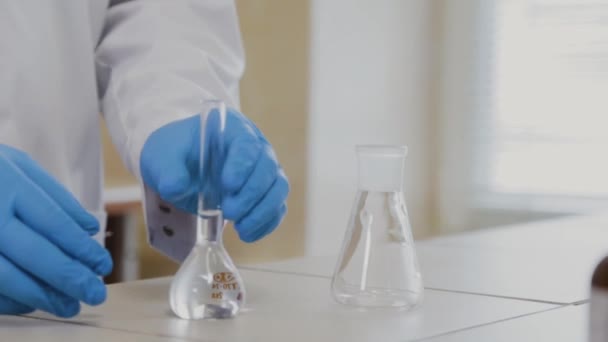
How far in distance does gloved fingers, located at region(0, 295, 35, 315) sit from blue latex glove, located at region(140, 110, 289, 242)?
182 millimetres

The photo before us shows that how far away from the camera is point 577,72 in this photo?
363cm

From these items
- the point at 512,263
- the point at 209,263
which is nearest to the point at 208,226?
the point at 209,263

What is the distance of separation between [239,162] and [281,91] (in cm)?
248

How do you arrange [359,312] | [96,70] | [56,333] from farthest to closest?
[96,70] → [359,312] → [56,333]

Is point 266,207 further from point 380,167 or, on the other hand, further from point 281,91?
point 281,91

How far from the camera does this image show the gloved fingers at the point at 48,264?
872 mm

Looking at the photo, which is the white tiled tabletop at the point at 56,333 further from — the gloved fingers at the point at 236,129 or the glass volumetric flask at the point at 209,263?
the gloved fingers at the point at 236,129

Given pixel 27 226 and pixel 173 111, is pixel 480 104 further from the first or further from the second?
pixel 27 226

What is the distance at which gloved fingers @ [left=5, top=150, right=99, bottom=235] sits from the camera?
95 centimetres

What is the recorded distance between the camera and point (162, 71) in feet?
4.44

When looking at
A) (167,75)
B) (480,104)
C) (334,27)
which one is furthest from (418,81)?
(167,75)

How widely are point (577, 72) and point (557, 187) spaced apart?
447 mm

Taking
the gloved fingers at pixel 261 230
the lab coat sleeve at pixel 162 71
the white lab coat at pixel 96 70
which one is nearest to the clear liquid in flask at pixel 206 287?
the gloved fingers at pixel 261 230

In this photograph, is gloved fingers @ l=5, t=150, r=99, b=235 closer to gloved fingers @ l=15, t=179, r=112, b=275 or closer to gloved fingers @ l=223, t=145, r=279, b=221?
gloved fingers @ l=15, t=179, r=112, b=275
